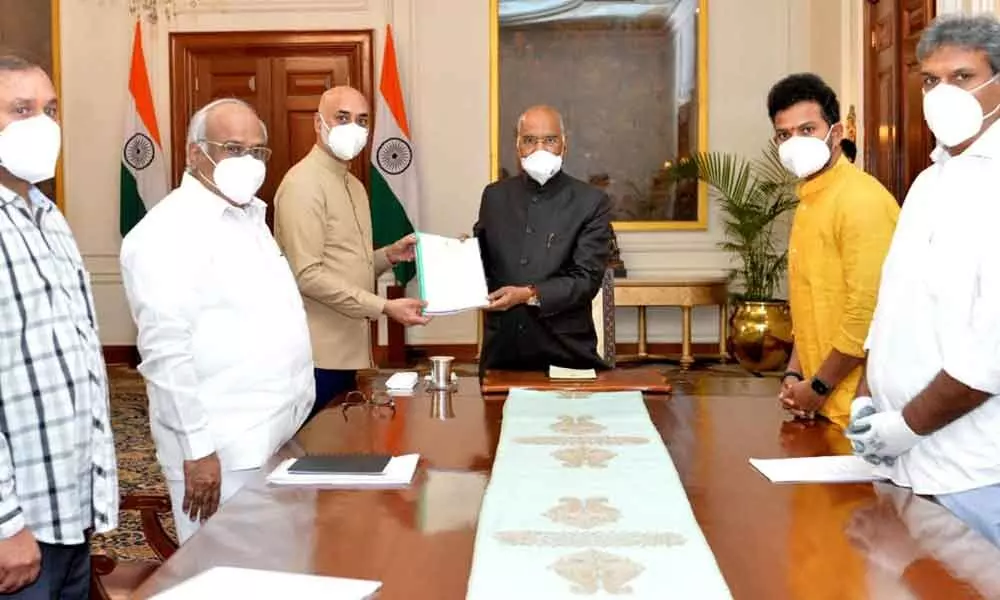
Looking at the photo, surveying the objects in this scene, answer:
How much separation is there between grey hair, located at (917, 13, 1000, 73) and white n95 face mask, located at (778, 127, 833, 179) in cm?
65

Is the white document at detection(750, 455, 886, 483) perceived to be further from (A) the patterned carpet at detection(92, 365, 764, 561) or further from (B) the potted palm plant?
(B) the potted palm plant

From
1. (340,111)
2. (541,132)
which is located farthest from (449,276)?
(340,111)

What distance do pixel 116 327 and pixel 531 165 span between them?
621 cm

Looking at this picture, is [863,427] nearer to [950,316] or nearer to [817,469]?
[817,469]

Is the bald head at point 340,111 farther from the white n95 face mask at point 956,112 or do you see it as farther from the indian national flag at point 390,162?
the indian national flag at point 390,162

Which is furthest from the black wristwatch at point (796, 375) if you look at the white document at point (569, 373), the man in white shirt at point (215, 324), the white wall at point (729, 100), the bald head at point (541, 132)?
the white wall at point (729, 100)

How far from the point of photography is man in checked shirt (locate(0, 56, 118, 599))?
1.88 meters

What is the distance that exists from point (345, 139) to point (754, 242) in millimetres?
5240

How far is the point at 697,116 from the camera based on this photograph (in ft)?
27.8

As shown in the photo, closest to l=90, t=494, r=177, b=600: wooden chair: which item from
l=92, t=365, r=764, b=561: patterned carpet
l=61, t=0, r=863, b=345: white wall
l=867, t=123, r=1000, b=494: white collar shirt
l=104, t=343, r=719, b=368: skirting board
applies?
l=92, t=365, r=764, b=561: patterned carpet

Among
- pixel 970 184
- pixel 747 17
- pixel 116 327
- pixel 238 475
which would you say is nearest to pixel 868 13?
pixel 747 17

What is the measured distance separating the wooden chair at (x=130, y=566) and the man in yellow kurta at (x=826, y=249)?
1610mm

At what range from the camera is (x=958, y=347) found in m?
1.94

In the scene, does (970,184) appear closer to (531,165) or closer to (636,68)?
(531,165)
